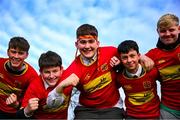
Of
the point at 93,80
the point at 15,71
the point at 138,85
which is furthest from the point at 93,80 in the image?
the point at 15,71

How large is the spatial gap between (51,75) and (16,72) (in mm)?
1047

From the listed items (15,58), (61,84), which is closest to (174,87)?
(61,84)

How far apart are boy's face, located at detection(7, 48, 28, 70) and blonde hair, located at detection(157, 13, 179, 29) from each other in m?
2.63

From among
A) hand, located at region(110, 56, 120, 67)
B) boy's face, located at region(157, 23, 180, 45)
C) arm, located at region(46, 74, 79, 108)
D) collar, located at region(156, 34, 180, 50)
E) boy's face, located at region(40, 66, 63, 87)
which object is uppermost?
boy's face, located at region(157, 23, 180, 45)

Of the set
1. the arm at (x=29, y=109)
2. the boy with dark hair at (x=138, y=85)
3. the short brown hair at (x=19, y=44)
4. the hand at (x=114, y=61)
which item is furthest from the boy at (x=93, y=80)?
the short brown hair at (x=19, y=44)

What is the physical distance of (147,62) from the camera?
552cm

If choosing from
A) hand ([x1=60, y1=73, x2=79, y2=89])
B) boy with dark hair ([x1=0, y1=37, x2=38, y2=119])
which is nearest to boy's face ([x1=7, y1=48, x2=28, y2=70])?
boy with dark hair ([x1=0, y1=37, x2=38, y2=119])

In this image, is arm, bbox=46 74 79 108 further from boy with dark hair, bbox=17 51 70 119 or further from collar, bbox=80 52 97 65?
collar, bbox=80 52 97 65

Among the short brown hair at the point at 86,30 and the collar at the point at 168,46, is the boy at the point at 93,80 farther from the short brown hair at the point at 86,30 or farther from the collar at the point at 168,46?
the collar at the point at 168,46

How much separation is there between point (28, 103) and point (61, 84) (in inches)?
26.3

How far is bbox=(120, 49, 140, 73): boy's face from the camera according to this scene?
5.51 m

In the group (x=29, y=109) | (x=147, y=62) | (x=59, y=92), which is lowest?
(x=29, y=109)

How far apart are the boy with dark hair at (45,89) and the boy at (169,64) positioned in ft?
5.60

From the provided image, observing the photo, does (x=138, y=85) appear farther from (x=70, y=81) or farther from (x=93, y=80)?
(x=70, y=81)
